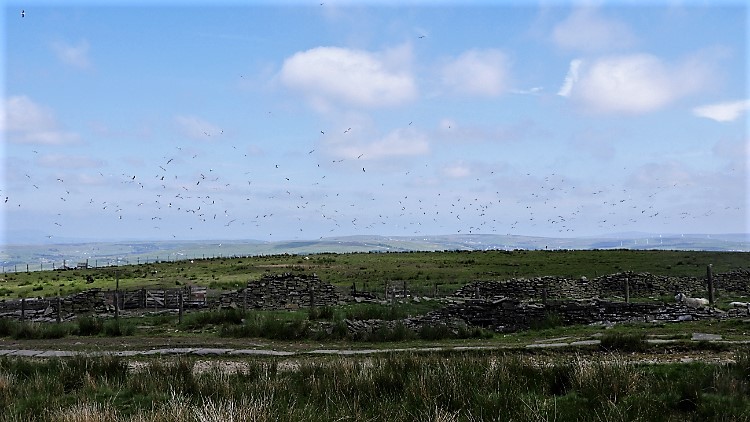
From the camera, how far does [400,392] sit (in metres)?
11.4

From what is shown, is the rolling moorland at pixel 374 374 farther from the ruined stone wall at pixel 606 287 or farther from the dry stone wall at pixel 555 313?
the ruined stone wall at pixel 606 287

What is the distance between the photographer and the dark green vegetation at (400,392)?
9172mm

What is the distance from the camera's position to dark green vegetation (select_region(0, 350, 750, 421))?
917 centimetres

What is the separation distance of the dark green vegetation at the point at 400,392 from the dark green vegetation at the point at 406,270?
105 ft

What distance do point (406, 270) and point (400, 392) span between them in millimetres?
55476

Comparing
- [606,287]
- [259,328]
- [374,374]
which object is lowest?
[259,328]

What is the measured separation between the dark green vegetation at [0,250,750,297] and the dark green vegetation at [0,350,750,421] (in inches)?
1264

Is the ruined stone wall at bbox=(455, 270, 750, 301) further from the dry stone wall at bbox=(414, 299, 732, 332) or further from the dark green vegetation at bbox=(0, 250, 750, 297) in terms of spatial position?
the dry stone wall at bbox=(414, 299, 732, 332)

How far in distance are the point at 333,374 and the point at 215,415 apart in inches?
204

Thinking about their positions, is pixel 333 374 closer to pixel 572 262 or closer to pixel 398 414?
pixel 398 414

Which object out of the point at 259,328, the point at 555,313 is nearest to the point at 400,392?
the point at 259,328

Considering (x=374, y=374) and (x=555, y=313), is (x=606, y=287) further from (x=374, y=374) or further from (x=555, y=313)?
(x=374, y=374)

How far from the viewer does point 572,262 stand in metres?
67.8

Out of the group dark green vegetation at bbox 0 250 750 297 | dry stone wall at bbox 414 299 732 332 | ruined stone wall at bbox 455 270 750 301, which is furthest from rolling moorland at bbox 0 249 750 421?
dark green vegetation at bbox 0 250 750 297
